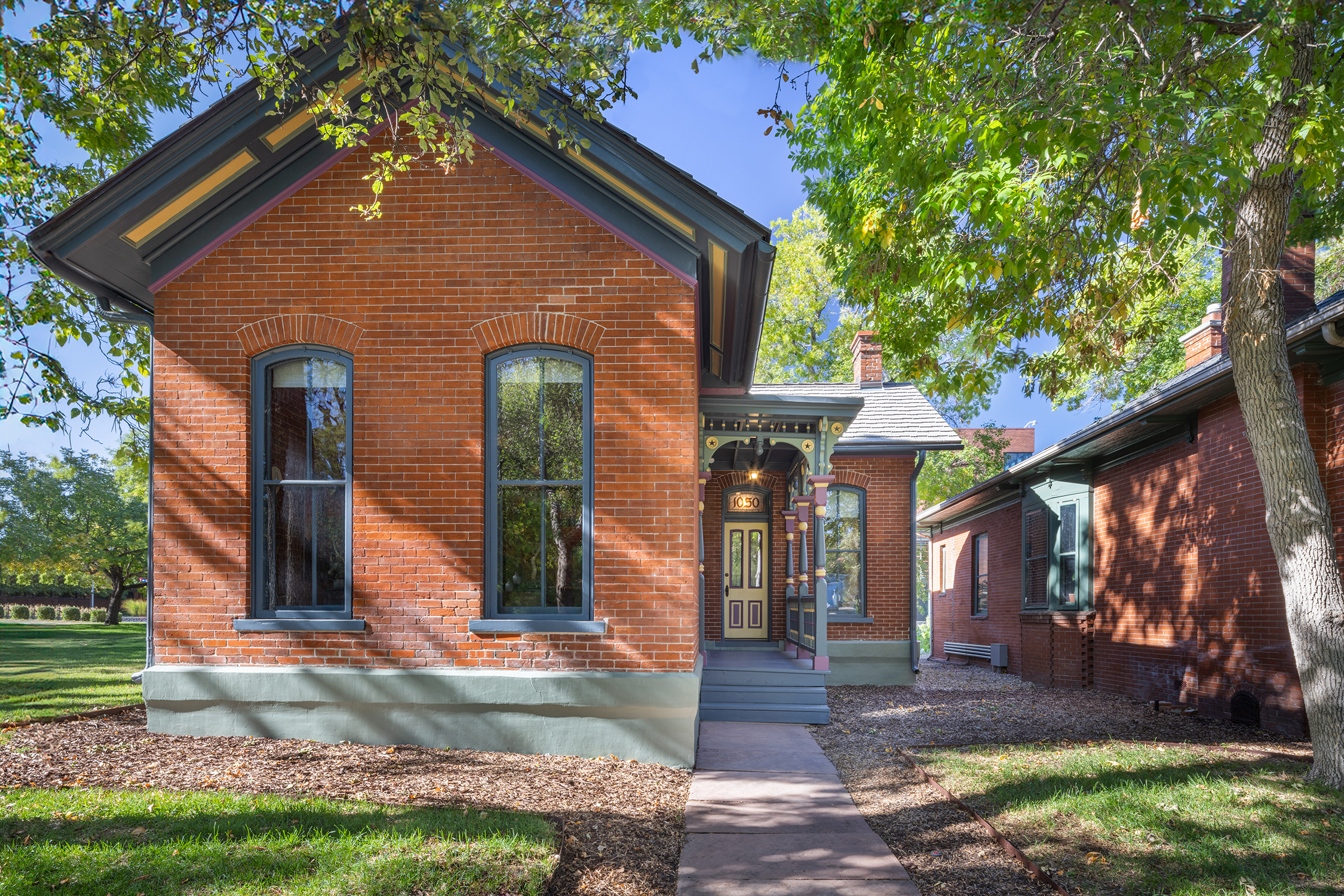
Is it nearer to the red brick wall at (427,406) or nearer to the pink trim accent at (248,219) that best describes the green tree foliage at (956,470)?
the red brick wall at (427,406)

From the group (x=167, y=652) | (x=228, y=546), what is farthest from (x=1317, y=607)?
(x=167, y=652)

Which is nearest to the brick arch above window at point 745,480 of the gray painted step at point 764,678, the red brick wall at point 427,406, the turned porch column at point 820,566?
the turned porch column at point 820,566

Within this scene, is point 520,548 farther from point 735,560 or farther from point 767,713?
point 735,560

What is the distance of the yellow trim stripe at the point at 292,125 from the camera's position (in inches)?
296

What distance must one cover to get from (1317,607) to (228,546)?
30.3 feet

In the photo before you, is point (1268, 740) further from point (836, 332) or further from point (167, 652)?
Result: point (836, 332)

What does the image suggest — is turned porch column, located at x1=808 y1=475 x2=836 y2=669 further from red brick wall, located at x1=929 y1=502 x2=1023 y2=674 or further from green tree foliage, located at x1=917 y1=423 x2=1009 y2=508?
green tree foliage, located at x1=917 y1=423 x2=1009 y2=508

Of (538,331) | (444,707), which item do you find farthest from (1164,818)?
(538,331)

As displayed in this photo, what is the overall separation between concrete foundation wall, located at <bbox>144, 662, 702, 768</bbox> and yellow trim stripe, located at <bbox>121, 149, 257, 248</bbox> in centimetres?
394

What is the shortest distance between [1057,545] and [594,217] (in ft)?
39.6

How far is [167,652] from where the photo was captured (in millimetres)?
7754

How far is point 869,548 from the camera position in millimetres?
15375

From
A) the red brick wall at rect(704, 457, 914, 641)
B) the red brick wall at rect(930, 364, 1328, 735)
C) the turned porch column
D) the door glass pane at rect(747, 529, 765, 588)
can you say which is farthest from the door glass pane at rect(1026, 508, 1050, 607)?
the turned porch column

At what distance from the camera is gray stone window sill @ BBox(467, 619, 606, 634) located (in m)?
7.51
